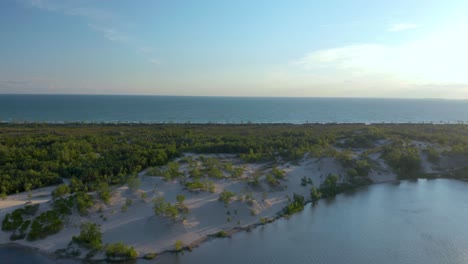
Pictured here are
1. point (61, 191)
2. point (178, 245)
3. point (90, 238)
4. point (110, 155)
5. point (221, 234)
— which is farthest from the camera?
point (110, 155)

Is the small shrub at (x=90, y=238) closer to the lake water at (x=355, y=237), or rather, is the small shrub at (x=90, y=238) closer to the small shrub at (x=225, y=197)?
the lake water at (x=355, y=237)

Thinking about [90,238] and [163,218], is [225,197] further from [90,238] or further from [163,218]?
[90,238]

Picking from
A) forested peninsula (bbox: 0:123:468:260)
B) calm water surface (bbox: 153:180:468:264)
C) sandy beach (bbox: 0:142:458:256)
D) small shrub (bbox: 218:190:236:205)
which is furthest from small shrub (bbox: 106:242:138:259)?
small shrub (bbox: 218:190:236:205)

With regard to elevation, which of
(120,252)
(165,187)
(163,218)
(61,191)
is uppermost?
(165,187)

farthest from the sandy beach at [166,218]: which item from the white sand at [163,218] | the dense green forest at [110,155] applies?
the dense green forest at [110,155]

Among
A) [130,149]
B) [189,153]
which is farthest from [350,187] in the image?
[130,149]

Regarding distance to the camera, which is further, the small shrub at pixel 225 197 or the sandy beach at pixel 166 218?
the small shrub at pixel 225 197

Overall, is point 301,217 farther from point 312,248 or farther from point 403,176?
point 403,176

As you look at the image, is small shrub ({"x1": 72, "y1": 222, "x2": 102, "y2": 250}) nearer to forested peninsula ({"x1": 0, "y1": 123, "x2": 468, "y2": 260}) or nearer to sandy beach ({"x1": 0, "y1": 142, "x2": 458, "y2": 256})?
forested peninsula ({"x1": 0, "y1": 123, "x2": 468, "y2": 260})

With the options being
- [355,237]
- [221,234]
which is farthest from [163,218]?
[355,237]
